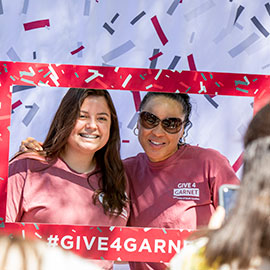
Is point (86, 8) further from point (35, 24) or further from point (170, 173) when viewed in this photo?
point (170, 173)

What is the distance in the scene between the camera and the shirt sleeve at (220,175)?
7.60 feet

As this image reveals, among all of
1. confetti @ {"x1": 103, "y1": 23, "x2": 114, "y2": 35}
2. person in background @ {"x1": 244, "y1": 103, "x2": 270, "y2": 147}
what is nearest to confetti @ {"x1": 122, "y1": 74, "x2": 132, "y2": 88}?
confetti @ {"x1": 103, "y1": 23, "x2": 114, "y2": 35}

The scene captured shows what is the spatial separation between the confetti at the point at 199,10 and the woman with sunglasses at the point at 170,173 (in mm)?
354

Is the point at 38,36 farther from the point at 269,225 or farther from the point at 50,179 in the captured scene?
the point at 269,225

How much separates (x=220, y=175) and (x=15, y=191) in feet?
3.08

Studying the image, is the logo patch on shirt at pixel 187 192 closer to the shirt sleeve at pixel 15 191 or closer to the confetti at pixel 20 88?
the shirt sleeve at pixel 15 191

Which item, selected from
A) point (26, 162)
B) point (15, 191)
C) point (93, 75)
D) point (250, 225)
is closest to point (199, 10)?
point (93, 75)

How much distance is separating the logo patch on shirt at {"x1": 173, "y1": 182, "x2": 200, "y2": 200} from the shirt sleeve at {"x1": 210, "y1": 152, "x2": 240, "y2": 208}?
8 cm

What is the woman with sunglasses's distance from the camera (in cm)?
231

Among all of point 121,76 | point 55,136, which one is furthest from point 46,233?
point 121,76

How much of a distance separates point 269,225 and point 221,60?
50.2 inches

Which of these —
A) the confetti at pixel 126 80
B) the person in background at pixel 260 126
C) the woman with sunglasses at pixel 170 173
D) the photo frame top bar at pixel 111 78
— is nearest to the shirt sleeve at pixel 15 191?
the photo frame top bar at pixel 111 78

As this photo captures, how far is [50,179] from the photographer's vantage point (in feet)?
7.47

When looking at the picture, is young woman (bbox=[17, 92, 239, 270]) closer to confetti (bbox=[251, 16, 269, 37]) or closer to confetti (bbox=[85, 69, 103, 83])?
confetti (bbox=[85, 69, 103, 83])
